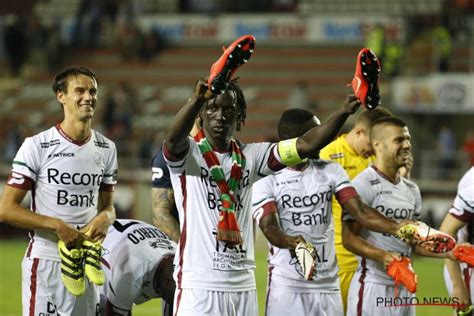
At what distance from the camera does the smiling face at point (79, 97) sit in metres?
7.30

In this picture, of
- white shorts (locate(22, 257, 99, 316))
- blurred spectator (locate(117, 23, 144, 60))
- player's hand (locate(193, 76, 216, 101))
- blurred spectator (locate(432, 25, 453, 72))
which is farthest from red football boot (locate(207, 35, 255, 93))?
blurred spectator (locate(117, 23, 144, 60))

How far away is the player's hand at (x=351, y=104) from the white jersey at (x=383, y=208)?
68.5 inches

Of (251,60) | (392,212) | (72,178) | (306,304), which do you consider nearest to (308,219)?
(306,304)

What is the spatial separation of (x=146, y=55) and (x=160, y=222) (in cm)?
2359

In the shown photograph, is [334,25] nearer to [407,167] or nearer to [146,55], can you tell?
[146,55]

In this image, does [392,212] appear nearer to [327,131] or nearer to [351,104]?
[327,131]

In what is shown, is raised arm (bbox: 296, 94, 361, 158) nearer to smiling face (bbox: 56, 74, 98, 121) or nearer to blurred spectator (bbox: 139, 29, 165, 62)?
smiling face (bbox: 56, 74, 98, 121)

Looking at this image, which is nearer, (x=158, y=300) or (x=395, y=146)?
(x=395, y=146)

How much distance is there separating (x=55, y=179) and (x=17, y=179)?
9.9 inches

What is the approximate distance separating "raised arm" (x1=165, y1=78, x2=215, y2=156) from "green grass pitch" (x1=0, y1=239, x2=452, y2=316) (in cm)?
663

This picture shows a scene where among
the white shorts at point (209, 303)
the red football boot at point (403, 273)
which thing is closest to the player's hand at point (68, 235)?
the white shorts at point (209, 303)

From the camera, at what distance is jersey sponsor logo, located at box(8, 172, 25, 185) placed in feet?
23.5

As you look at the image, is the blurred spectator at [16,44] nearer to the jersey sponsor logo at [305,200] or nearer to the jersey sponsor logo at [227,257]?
the jersey sponsor logo at [305,200]

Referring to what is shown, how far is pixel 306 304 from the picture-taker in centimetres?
757
